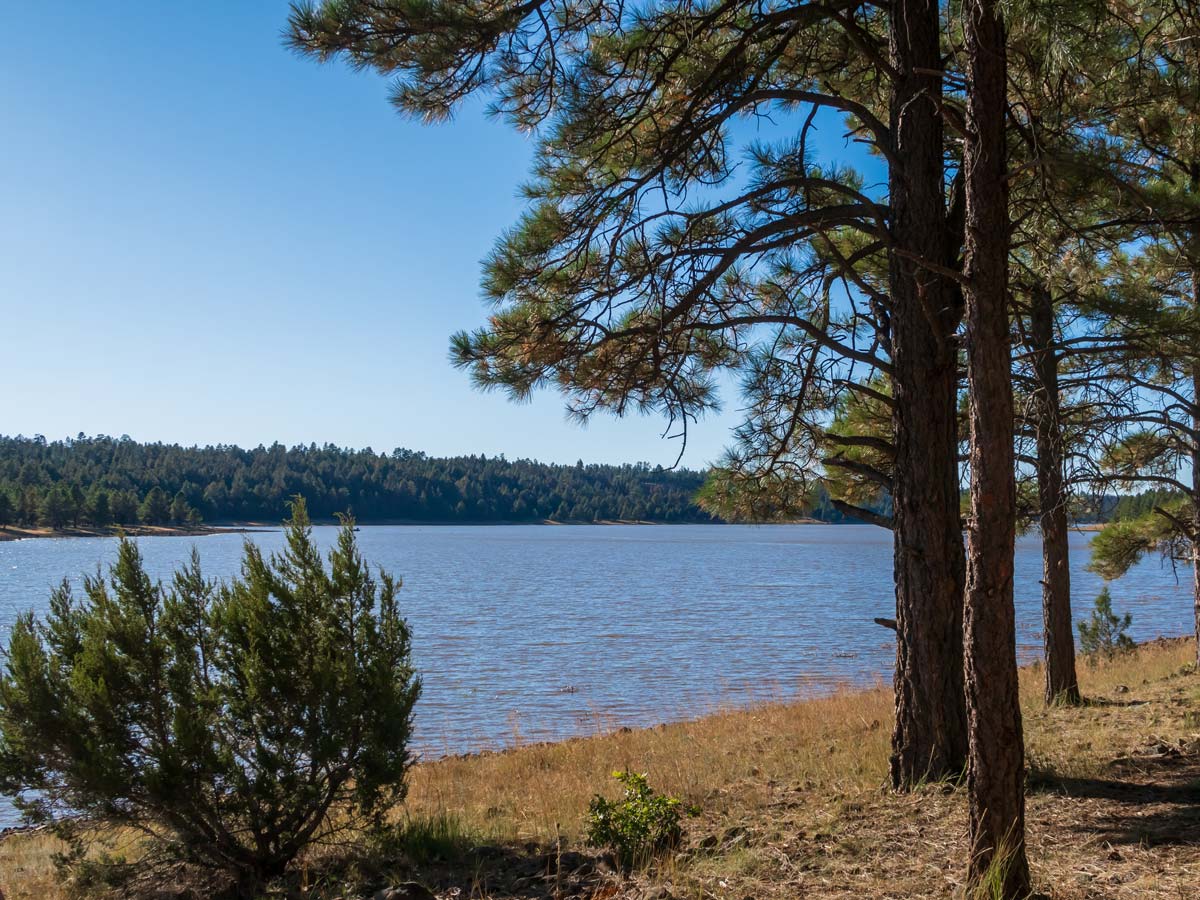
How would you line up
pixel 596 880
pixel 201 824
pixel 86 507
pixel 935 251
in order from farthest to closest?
pixel 86 507 < pixel 935 251 < pixel 201 824 < pixel 596 880

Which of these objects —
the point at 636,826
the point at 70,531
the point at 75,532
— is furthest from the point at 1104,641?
the point at 75,532

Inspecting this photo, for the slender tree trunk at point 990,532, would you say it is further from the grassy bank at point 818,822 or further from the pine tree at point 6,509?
the pine tree at point 6,509

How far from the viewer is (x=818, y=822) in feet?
18.4

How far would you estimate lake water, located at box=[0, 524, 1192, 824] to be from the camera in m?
15.8

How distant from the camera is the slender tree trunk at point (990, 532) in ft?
12.7

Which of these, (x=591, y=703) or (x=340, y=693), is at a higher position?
(x=340, y=693)

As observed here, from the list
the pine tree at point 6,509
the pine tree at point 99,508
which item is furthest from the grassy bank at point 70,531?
the pine tree at point 99,508

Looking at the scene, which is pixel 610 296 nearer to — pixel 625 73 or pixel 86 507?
pixel 625 73

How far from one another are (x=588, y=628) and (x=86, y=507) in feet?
266

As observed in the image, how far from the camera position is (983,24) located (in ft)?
13.4

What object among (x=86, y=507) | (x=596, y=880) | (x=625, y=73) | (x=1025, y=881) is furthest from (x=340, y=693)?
(x=86, y=507)

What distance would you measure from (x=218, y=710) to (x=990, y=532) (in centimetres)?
479

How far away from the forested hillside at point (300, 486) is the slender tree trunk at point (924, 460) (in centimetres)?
9449

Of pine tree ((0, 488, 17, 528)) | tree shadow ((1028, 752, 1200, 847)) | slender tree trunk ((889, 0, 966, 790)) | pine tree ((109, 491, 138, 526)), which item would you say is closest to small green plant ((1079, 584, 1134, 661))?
tree shadow ((1028, 752, 1200, 847))
